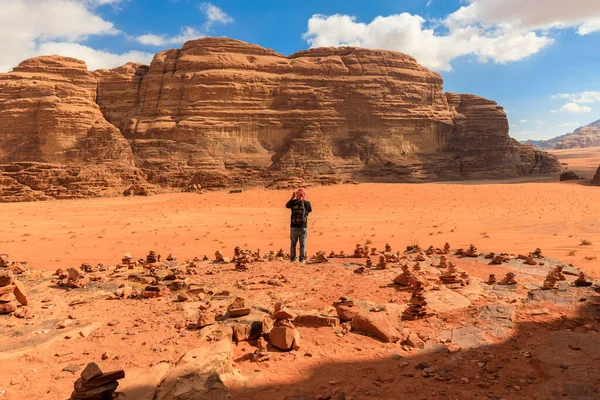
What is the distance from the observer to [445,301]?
17.1 feet

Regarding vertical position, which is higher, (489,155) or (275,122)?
(275,122)

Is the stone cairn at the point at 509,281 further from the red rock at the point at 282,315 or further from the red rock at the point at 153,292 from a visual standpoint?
the red rock at the point at 153,292

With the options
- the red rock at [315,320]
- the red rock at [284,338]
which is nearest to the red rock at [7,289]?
the red rock at [284,338]

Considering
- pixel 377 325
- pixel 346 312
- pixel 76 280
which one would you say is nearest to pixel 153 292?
pixel 76 280

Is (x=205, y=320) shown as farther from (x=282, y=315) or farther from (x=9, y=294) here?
(x=9, y=294)

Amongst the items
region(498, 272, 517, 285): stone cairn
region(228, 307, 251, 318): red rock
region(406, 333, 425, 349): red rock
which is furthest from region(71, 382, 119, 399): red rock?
region(498, 272, 517, 285): stone cairn

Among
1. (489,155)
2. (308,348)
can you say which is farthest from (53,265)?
(489,155)

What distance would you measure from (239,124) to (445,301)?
4308 centimetres

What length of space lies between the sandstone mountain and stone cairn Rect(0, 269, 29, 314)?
33.3 metres

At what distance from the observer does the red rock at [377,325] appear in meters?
4.02

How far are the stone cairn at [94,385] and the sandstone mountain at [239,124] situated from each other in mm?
36444

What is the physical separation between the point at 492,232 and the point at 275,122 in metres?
37.3

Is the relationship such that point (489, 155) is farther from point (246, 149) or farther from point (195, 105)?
point (195, 105)

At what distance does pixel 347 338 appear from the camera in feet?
13.1
